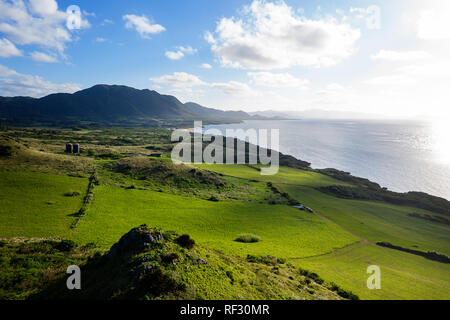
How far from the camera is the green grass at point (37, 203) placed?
34.0 meters

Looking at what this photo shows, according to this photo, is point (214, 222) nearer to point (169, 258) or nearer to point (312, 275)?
point (312, 275)

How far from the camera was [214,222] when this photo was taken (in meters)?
50.8

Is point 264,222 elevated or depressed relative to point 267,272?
depressed

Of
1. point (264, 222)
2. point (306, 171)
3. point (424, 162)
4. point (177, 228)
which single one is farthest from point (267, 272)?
point (424, 162)

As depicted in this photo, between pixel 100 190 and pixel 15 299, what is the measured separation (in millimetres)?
41369

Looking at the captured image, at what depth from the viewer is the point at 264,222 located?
56000mm

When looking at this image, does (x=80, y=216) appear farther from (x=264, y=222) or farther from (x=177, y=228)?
(x=264, y=222)

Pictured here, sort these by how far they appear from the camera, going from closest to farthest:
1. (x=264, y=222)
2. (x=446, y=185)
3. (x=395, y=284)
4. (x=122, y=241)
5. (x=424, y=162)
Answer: (x=122, y=241), (x=395, y=284), (x=264, y=222), (x=446, y=185), (x=424, y=162)

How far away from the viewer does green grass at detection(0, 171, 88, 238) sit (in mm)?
33969

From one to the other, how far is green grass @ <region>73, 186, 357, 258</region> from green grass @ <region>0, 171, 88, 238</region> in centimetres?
383

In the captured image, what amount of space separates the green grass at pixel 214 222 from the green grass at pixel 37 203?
12.6ft
